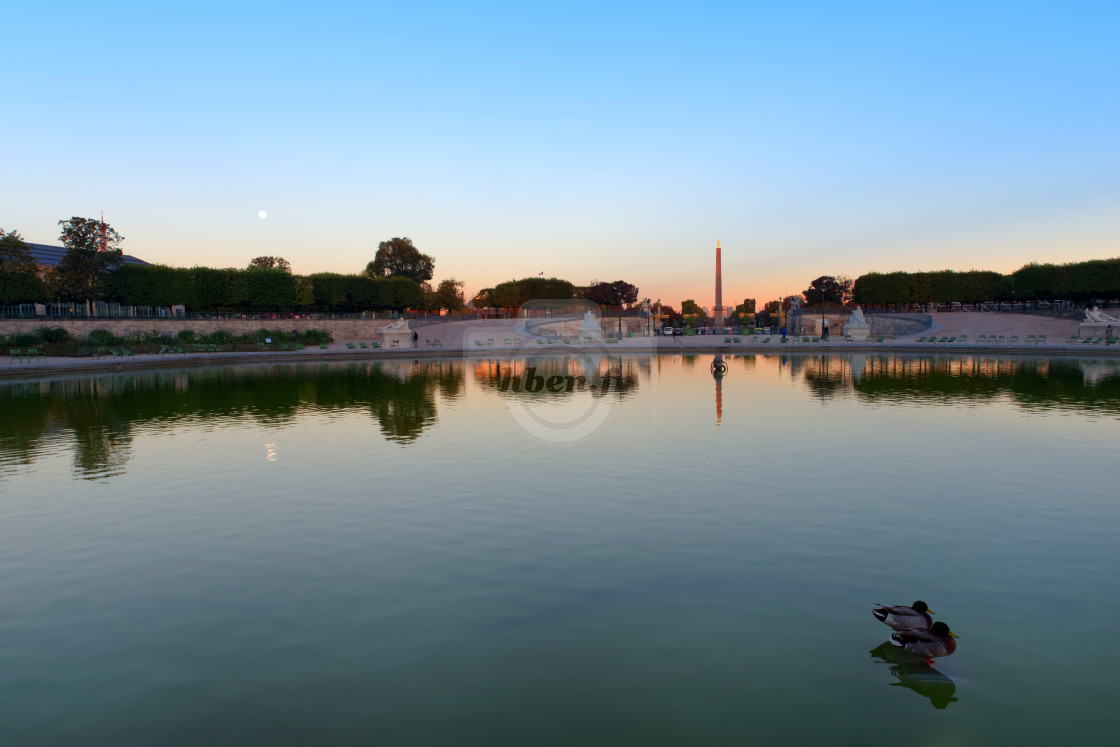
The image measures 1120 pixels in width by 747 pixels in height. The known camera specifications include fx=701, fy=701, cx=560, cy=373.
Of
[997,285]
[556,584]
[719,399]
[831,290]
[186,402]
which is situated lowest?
[556,584]

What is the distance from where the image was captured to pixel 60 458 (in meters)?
17.3

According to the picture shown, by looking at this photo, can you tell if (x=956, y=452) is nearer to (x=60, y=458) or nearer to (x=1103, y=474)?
(x=1103, y=474)

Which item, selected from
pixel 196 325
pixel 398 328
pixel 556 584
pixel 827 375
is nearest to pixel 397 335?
pixel 398 328

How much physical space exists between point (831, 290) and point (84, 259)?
12829cm

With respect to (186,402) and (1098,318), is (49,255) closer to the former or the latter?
(186,402)

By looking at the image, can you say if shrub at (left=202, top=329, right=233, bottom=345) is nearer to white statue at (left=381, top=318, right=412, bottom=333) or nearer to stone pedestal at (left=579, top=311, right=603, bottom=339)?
white statue at (left=381, top=318, right=412, bottom=333)

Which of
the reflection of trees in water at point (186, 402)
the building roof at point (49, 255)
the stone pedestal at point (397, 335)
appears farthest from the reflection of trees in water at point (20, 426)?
the building roof at point (49, 255)

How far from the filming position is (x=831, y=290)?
145000 mm

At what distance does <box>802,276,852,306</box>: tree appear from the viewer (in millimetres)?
143875

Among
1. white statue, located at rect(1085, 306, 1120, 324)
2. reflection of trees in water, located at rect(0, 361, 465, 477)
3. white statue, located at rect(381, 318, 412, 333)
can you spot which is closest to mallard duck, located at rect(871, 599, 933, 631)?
reflection of trees in water, located at rect(0, 361, 465, 477)

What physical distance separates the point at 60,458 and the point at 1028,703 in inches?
782

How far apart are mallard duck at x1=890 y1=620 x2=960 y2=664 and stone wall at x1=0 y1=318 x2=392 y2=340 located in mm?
60311

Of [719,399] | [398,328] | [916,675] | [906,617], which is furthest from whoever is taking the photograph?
[398,328]

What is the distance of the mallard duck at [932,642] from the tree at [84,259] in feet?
252
